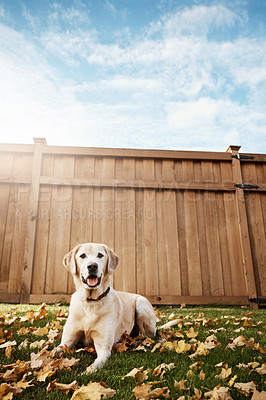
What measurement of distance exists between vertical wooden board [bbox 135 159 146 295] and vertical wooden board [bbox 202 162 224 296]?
1253 millimetres

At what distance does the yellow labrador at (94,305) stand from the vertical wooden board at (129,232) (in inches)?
86.5

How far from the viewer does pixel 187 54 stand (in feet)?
17.8

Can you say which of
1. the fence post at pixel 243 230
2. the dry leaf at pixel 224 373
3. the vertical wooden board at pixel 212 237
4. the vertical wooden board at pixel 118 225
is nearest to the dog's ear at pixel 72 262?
the dry leaf at pixel 224 373

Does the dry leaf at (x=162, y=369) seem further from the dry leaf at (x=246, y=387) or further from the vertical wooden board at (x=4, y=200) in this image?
the vertical wooden board at (x=4, y=200)

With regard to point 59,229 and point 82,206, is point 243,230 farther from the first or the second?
point 59,229

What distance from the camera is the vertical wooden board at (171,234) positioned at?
4438mm

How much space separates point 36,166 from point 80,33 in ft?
9.64

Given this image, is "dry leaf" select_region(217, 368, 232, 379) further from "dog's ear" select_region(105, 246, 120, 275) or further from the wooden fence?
the wooden fence

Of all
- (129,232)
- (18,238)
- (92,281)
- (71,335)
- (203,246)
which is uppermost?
(129,232)

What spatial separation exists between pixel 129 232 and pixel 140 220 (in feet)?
1.03

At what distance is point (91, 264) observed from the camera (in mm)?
1884

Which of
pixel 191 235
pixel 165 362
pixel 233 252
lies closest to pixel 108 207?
pixel 191 235

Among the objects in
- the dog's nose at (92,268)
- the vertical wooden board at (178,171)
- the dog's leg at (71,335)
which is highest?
the vertical wooden board at (178,171)

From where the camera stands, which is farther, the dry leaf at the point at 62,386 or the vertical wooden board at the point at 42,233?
the vertical wooden board at the point at 42,233
